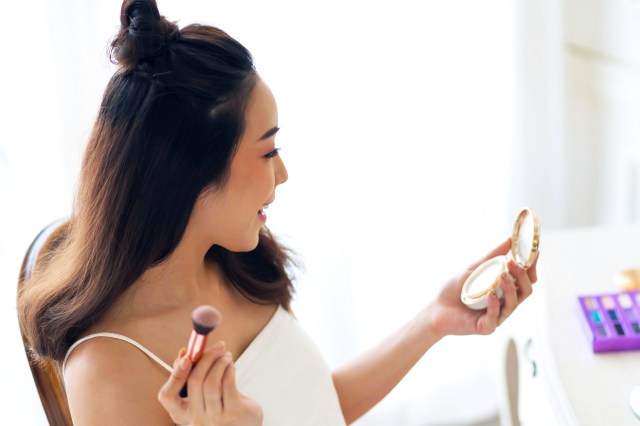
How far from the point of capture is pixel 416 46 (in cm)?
154

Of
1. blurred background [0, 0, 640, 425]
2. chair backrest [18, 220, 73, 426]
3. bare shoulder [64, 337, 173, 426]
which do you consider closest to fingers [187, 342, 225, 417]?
bare shoulder [64, 337, 173, 426]

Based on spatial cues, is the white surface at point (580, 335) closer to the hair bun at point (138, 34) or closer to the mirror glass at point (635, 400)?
the mirror glass at point (635, 400)

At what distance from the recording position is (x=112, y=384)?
0.75m

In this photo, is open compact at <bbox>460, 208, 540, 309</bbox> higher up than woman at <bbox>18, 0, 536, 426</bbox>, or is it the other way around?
woman at <bbox>18, 0, 536, 426</bbox>

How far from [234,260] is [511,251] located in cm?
34

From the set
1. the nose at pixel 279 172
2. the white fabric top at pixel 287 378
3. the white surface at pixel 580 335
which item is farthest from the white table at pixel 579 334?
the nose at pixel 279 172

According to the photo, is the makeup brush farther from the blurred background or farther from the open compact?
the blurred background

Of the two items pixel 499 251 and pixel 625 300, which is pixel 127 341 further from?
pixel 625 300

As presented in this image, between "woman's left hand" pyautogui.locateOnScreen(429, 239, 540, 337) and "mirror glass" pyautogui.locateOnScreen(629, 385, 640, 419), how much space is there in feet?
0.51

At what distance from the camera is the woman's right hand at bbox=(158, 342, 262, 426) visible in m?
0.63

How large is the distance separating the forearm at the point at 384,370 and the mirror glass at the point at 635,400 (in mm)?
277

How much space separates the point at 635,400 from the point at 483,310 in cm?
23

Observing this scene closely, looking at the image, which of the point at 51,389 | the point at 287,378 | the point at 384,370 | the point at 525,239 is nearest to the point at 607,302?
the point at 525,239

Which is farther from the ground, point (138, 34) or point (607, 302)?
point (138, 34)
